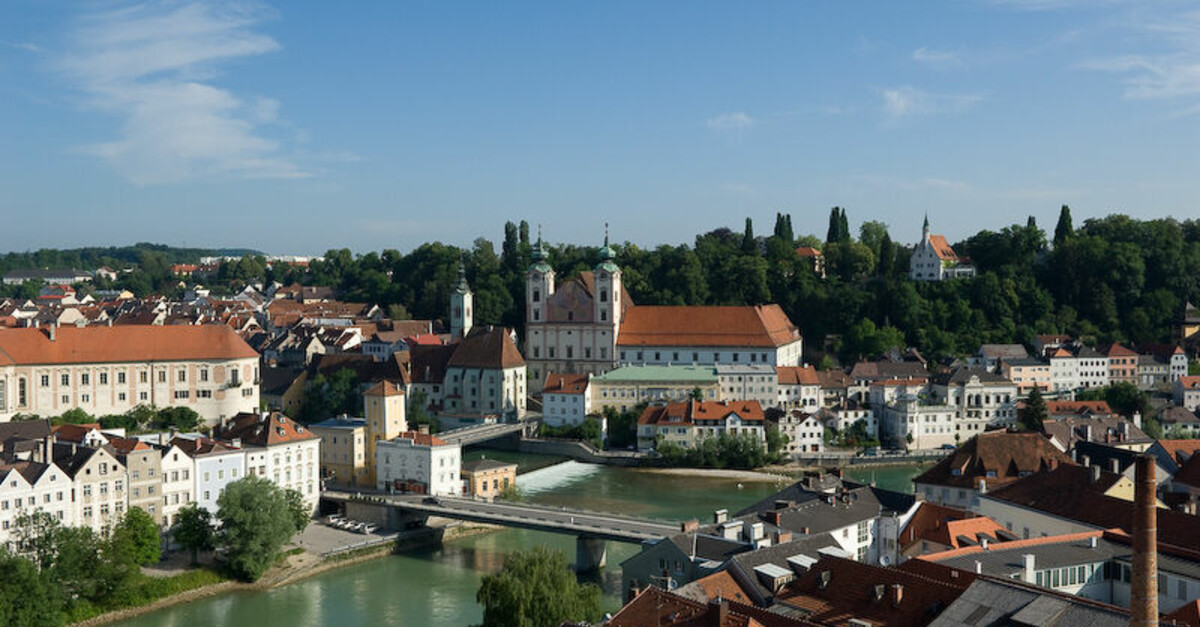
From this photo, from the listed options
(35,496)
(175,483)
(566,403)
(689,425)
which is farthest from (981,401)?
(35,496)

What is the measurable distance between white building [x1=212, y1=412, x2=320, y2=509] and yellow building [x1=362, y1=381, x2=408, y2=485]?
304 centimetres

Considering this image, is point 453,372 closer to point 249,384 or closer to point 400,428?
point 249,384

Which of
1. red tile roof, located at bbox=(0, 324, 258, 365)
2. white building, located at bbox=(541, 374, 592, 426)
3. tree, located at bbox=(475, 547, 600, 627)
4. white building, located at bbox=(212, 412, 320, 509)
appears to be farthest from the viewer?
white building, located at bbox=(541, 374, 592, 426)

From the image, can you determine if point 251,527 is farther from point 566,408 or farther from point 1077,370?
point 1077,370

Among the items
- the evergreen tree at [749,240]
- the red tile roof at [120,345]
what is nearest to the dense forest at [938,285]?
the evergreen tree at [749,240]

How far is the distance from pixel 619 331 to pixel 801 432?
1186cm

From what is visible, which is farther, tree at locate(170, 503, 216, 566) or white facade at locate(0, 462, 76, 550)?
tree at locate(170, 503, 216, 566)

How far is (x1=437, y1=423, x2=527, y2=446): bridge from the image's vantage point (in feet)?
131

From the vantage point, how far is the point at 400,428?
33781 millimetres

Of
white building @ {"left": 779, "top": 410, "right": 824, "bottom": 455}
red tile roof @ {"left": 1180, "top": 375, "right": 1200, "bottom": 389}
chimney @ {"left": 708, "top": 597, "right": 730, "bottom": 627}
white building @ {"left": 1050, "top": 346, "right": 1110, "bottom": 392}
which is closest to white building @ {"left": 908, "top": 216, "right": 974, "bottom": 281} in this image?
white building @ {"left": 1050, "top": 346, "right": 1110, "bottom": 392}

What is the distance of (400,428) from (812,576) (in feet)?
65.5

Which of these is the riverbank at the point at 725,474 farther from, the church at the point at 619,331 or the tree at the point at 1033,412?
the church at the point at 619,331

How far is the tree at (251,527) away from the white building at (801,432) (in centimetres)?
1941

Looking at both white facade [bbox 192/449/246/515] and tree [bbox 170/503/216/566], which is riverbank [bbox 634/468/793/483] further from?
tree [bbox 170/503/216/566]
